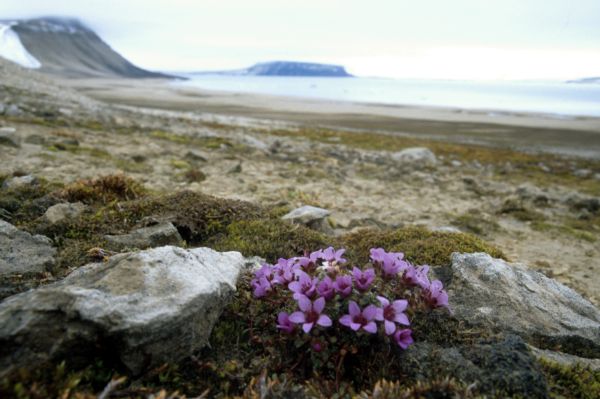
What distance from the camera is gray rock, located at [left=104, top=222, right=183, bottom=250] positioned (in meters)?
4.16

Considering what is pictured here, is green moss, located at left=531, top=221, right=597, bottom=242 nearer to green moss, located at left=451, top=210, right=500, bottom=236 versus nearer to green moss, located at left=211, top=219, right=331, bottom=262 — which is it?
green moss, located at left=451, top=210, right=500, bottom=236

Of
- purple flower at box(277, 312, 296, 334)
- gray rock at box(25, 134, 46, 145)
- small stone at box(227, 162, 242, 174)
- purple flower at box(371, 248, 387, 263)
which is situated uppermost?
purple flower at box(371, 248, 387, 263)

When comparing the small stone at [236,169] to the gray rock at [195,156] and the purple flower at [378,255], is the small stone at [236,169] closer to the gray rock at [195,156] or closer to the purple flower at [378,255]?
the gray rock at [195,156]

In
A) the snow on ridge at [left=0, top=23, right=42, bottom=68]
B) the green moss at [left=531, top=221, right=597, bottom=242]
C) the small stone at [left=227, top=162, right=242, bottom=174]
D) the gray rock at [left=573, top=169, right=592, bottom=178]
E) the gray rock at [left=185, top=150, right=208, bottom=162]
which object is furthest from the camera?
the snow on ridge at [left=0, top=23, right=42, bottom=68]

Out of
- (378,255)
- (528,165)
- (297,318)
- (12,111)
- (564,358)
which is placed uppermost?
(378,255)

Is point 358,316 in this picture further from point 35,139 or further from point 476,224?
point 35,139

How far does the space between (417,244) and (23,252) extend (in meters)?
4.42

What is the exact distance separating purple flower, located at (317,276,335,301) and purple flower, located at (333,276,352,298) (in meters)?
0.03

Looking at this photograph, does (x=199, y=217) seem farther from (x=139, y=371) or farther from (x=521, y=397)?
(x=521, y=397)

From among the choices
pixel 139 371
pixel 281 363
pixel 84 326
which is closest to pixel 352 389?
pixel 281 363

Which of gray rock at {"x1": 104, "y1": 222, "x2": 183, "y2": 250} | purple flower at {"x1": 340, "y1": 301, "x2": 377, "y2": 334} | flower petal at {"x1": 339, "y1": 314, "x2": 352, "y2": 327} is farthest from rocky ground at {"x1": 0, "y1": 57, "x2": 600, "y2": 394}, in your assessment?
flower petal at {"x1": 339, "y1": 314, "x2": 352, "y2": 327}

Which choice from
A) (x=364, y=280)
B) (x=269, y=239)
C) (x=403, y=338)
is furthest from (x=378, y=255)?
(x=269, y=239)

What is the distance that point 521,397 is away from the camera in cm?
246

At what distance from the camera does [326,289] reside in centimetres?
287
